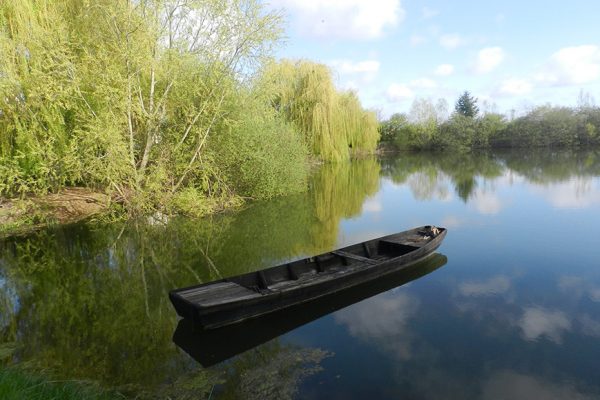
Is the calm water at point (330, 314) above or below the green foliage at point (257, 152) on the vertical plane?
below

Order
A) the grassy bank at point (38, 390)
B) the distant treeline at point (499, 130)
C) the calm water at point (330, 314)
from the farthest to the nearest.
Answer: the distant treeline at point (499, 130) → the calm water at point (330, 314) → the grassy bank at point (38, 390)

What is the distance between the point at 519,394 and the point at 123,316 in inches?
223

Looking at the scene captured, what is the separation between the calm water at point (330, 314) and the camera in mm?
4801

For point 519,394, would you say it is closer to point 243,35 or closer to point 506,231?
point 506,231

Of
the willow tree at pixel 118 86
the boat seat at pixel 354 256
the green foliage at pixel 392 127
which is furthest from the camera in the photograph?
the green foliage at pixel 392 127

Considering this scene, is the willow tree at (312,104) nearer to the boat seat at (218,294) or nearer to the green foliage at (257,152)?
the green foliage at (257,152)

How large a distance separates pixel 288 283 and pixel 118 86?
374 inches

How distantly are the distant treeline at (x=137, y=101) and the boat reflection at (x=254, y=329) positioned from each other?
812 cm

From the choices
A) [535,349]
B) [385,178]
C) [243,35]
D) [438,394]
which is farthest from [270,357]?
[385,178]

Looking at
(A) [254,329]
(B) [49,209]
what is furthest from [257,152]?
(A) [254,329]

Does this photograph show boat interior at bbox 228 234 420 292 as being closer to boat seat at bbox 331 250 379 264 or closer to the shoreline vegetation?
boat seat at bbox 331 250 379 264

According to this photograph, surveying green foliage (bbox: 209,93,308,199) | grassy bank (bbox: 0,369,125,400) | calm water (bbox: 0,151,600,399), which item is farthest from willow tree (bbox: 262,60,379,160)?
grassy bank (bbox: 0,369,125,400)

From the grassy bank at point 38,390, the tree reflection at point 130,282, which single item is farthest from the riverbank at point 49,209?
the grassy bank at point 38,390

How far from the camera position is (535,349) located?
547 cm
